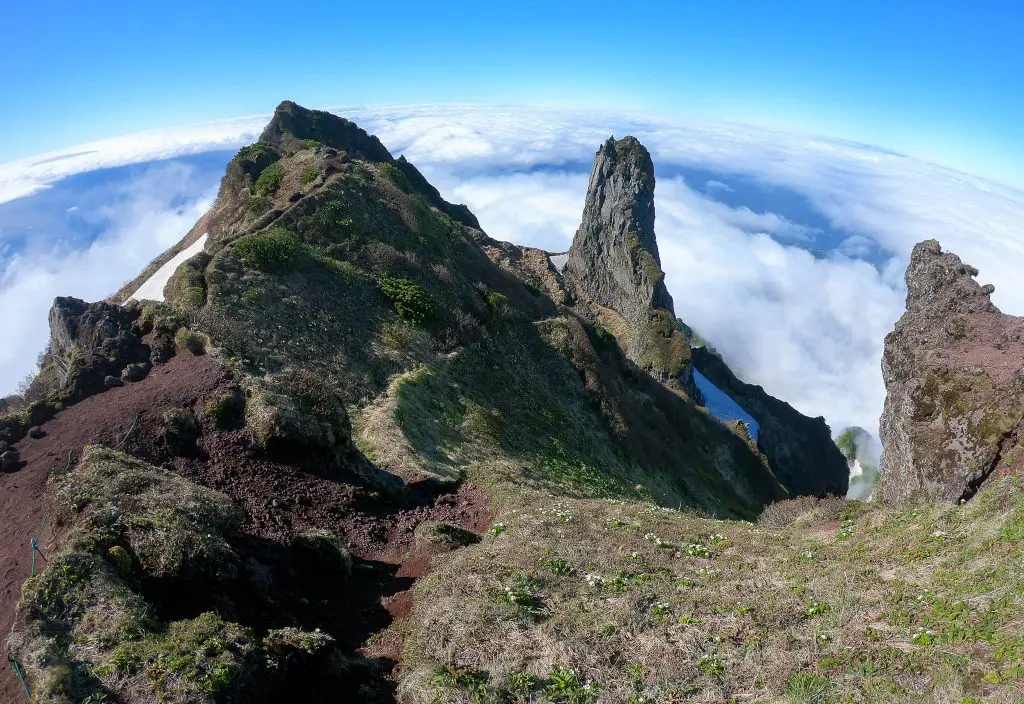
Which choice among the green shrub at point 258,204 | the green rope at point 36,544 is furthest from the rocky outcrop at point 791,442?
the green rope at point 36,544

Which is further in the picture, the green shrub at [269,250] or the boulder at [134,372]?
the green shrub at [269,250]

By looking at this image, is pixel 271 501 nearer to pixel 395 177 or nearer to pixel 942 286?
pixel 942 286

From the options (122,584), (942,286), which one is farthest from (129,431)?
(942,286)

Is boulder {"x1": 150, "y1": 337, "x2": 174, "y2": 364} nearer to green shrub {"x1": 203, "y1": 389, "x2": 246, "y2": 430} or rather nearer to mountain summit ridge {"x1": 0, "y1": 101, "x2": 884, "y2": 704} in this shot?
mountain summit ridge {"x1": 0, "y1": 101, "x2": 884, "y2": 704}

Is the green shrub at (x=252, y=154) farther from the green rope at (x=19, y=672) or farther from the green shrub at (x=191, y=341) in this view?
the green rope at (x=19, y=672)

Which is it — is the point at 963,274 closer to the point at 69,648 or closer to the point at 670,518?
the point at 670,518

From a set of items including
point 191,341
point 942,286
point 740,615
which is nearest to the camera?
point 740,615

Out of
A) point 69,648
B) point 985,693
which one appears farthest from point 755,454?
point 69,648
